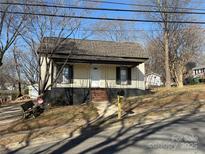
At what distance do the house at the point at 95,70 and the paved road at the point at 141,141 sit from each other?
599 inches

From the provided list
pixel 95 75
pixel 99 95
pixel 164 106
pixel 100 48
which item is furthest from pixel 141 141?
pixel 100 48

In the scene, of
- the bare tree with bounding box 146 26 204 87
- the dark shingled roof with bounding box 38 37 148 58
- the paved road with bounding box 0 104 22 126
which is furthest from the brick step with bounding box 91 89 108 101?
the bare tree with bounding box 146 26 204 87

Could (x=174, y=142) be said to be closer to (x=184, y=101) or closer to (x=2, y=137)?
(x=2, y=137)

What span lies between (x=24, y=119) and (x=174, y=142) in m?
11.6

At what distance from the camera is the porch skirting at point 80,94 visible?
30.3 metres

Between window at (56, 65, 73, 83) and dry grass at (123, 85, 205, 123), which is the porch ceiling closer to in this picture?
window at (56, 65, 73, 83)

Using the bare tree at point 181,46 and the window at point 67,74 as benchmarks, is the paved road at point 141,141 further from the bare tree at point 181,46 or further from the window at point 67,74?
the bare tree at point 181,46

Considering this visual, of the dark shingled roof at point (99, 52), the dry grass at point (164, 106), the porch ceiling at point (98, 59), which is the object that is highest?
the dark shingled roof at point (99, 52)

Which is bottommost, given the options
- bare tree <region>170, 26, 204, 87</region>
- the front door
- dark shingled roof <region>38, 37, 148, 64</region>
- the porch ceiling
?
the front door

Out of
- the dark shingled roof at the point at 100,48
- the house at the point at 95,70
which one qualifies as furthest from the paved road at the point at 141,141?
the dark shingled roof at the point at 100,48

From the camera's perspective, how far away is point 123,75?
34.8m

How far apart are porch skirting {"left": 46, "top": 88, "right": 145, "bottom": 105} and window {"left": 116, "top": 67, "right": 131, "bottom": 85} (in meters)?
1.32

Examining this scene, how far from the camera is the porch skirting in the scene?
30328 mm

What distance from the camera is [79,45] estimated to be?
3375 centimetres
